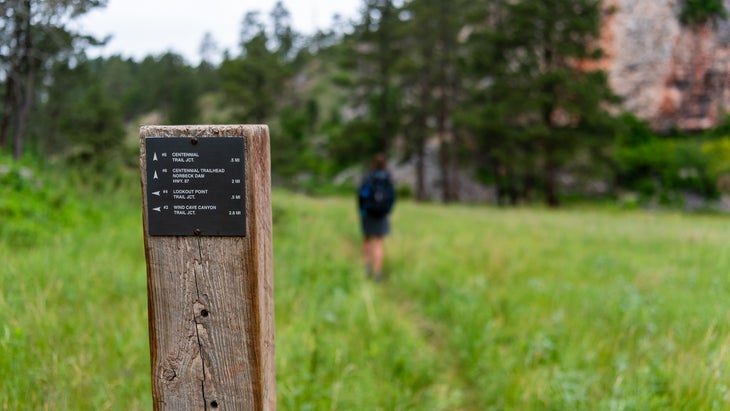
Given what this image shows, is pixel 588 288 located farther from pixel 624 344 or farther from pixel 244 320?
pixel 244 320

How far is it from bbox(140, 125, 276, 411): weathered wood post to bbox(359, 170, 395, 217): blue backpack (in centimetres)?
563

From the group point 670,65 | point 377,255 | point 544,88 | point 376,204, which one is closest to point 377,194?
point 376,204

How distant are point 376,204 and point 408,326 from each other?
291 cm

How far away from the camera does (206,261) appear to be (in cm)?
186

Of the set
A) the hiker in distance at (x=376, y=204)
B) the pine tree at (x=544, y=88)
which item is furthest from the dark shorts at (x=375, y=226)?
the pine tree at (x=544, y=88)

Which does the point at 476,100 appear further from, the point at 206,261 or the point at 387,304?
the point at 206,261

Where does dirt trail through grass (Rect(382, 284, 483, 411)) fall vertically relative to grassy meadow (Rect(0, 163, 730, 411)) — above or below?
below

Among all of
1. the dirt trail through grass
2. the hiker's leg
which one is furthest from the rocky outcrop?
the dirt trail through grass

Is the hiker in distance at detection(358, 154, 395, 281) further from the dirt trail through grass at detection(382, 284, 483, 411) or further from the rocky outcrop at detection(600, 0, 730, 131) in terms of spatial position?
the rocky outcrop at detection(600, 0, 730, 131)

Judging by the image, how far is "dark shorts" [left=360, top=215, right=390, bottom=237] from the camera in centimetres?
761

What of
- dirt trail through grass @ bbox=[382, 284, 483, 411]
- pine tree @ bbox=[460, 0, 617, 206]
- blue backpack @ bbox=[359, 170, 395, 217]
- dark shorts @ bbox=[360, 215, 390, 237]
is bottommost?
dirt trail through grass @ bbox=[382, 284, 483, 411]

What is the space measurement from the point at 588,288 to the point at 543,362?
5.97ft

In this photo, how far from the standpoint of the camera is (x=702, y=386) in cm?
310

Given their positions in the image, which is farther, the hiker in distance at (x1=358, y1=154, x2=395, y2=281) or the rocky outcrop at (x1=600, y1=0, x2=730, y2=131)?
the rocky outcrop at (x1=600, y1=0, x2=730, y2=131)
